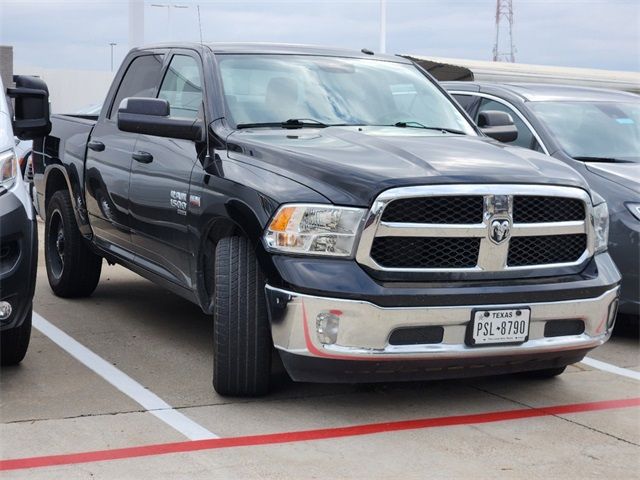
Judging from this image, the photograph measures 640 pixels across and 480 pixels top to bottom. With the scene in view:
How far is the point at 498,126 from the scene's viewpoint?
684cm

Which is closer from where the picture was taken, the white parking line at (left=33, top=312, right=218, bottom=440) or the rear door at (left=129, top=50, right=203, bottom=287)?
the white parking line at (left=33, top=312, right=218, bottom=440)

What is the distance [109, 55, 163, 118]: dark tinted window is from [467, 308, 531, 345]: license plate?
3.02 m

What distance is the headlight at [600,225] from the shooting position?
5609 millimetres

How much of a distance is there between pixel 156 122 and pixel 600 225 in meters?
2.48

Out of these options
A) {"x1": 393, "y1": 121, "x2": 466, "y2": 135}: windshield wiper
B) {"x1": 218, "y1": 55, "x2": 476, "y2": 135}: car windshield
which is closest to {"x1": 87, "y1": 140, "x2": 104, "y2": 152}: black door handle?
{"x1": 218, "y1": 55, "x2": 476, "y2": 135}: car windshield

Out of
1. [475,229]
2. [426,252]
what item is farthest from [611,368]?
[426,252]

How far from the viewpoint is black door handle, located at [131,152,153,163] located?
647 centimetres

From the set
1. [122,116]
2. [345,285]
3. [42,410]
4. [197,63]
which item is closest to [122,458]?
[42,410]

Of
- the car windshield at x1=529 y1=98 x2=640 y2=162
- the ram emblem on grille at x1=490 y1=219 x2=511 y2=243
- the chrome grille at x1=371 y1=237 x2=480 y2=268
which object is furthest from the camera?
the car windshield at x1=529 y1=98 x2=640 y2=162

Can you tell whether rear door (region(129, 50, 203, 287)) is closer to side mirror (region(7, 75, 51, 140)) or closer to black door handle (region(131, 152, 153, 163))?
black door handle (region(131, 152, 153, 163))

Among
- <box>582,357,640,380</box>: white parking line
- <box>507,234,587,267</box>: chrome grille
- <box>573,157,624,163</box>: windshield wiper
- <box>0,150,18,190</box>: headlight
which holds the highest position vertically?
<box>0,150,18,190</box>: headlight

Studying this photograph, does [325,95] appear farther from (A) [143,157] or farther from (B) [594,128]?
(B) [594,128]

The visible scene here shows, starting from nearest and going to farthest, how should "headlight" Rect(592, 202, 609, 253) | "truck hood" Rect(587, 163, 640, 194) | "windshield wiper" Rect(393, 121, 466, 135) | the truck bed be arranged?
"headlight" Rect(592, 202, 609, 253)
"windshield wiper" Rect(393, 121, 466, 135)
"truck hood" Rect(587, 163, 640, 194)
the truck bed

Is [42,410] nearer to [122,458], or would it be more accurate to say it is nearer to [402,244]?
[122,458]
